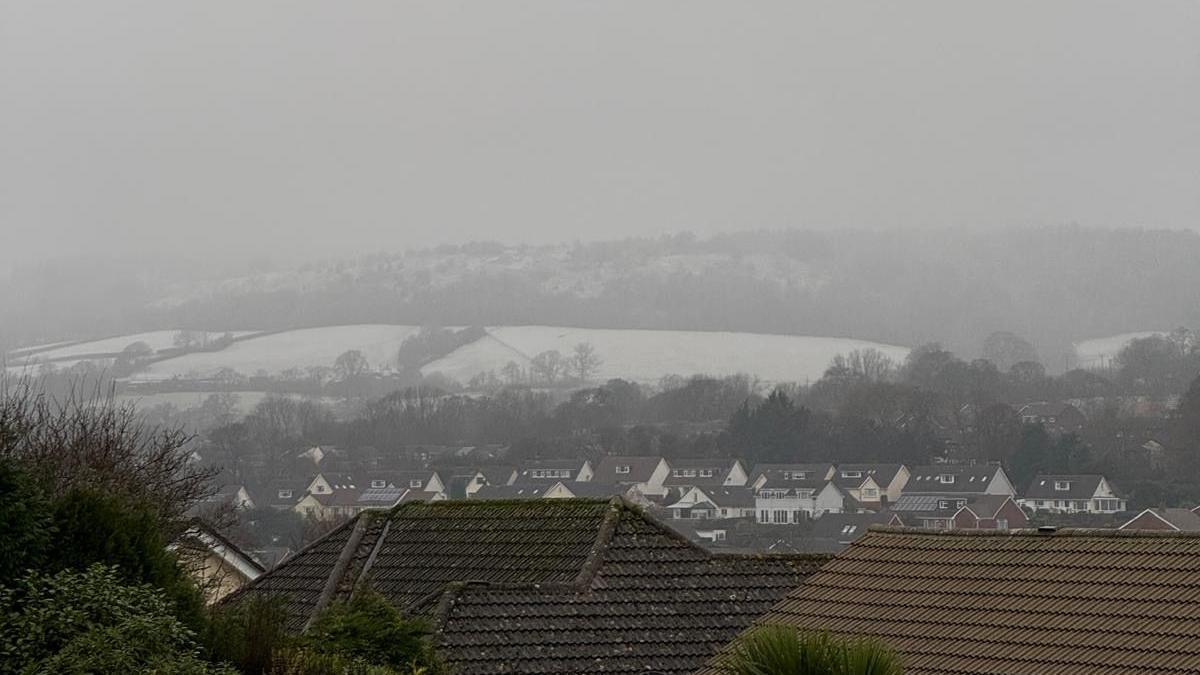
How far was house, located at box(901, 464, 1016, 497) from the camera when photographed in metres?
109

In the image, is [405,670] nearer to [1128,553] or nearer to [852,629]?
[852,629]

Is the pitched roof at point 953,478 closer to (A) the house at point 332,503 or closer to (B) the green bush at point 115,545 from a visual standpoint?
(A) the house at point 332,503

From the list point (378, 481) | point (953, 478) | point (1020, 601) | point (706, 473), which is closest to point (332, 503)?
point (378, 481)

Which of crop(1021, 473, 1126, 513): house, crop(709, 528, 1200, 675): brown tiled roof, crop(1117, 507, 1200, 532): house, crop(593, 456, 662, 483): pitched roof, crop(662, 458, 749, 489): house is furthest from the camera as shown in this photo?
crop(593, 456, 662, 483): pitched roof

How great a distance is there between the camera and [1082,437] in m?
121

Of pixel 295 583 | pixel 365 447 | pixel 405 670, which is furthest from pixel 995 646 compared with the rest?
pixel 365 447

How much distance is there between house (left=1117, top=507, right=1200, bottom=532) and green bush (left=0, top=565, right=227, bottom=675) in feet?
204

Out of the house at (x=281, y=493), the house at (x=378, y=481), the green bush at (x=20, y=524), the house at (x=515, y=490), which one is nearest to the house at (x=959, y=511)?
the house at (x=515, y=490)

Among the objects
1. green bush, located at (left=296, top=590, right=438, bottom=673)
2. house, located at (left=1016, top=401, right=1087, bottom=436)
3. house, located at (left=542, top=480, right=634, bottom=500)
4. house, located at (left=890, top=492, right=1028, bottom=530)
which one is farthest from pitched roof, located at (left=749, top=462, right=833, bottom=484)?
green bush, located at (left=296, top=590, right=438, bottom=673)

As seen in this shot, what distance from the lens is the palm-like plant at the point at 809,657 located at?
11.5 m

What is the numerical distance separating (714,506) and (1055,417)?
117ft

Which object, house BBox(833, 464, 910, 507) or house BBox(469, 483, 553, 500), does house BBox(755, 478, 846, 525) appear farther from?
house BBox(469, 483, 553, 500)

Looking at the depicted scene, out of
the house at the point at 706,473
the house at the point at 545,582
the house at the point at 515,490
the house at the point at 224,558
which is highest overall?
the house at the point at 545,582

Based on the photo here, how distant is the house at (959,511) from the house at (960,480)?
2.64ft
